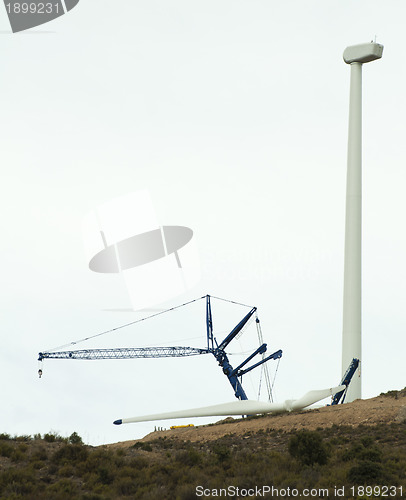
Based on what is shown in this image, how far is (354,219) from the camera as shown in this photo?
88188 mm

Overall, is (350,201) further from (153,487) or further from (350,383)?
(153,487)

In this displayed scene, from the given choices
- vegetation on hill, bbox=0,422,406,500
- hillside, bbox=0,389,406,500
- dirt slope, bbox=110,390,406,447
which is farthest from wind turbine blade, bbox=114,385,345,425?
vegetation on hill, bbox=0,422,406,500

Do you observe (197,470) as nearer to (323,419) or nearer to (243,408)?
(323,419)

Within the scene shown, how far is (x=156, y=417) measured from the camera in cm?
9475

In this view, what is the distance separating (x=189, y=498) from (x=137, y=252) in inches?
2222

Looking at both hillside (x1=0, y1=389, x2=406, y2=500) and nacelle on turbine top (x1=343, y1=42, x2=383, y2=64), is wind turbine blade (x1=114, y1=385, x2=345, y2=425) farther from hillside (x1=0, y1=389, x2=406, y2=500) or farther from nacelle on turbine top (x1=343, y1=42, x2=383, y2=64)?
nacelle on turbine top (x1=343, y1=42, x2=383, y2=64)

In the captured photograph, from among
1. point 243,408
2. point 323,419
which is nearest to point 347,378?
point 243,408

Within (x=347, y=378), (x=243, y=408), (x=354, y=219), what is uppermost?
(x=354, y=219)

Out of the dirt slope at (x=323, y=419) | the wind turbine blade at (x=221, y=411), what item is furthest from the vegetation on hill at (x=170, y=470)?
the wind turbine blade at (x=221, y=411)

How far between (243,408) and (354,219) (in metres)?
25.6

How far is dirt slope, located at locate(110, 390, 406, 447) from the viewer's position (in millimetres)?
62188

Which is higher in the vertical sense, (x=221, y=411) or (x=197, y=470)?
(x=221, y=411)

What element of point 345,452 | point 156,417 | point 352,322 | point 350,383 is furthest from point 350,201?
point 345,452

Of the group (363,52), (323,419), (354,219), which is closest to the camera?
(323,419)
